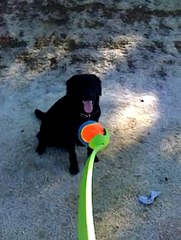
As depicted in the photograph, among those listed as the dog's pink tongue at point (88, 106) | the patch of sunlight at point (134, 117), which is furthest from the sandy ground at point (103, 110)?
the dog's pink tongue at point (88, 106)

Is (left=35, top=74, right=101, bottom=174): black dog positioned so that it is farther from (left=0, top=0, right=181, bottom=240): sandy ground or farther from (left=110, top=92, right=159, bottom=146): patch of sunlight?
(left=110, top=92, right=159, bottom=146): patch of sunlight

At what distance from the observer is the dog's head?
321cm

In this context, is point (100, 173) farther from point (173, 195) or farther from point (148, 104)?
point (148, 104)

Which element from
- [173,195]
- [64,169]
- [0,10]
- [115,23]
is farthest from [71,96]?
[0,10]

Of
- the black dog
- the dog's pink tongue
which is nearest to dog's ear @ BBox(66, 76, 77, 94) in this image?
the black dog

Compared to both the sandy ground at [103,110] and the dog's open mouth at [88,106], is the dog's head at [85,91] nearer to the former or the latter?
the dog's open mouth at [88,106]

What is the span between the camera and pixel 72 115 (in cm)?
334

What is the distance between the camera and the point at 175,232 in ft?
10.3

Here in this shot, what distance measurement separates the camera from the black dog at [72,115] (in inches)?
128

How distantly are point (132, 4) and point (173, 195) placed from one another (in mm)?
2777

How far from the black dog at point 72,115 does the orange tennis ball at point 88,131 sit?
2.9 inches

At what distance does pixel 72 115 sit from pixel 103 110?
791 mm

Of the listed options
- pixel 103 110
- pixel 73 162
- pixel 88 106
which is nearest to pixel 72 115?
pixel 88 106

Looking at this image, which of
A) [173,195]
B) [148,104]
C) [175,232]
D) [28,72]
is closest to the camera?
[175,232]
